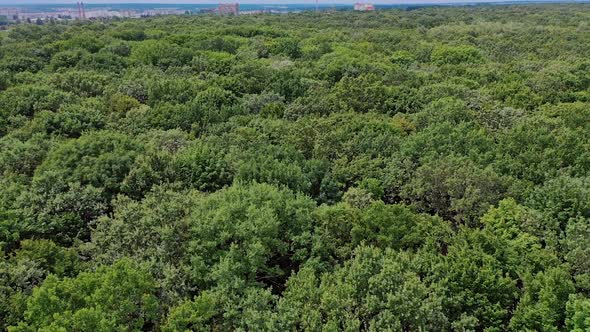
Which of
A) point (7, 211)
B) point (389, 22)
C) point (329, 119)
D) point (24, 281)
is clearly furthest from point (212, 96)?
point (389, 22)

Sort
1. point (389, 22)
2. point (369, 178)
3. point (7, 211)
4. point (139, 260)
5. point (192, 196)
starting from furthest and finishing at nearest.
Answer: point (389, 22)
point (369, 178)
point (192, 196)
point (7, 211)
point (139, 260)

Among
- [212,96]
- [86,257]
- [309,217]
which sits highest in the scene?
[212,96]

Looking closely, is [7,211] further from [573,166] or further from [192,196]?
[573,166]

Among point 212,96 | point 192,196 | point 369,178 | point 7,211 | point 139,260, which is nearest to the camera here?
point 139,260

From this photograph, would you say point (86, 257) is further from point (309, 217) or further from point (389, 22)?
point (389, 22)

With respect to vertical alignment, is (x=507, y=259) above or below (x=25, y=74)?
below

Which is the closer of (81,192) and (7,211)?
(7,211)
